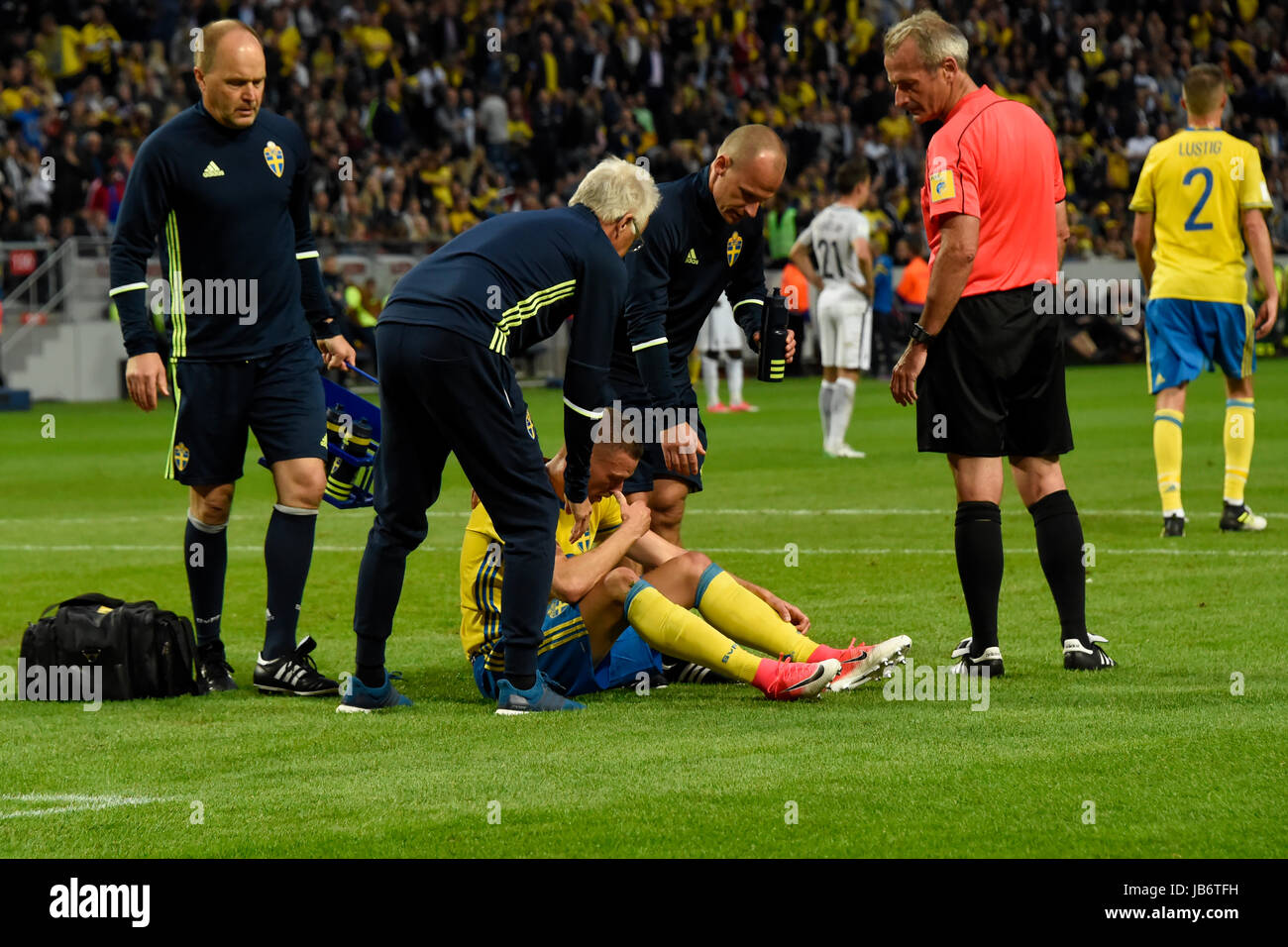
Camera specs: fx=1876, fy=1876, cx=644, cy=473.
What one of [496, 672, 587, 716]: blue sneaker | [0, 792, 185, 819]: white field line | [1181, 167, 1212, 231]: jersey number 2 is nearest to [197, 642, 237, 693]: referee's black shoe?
[496, 672, 587, 716]: blue sneaker

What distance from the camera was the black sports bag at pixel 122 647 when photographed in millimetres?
6805

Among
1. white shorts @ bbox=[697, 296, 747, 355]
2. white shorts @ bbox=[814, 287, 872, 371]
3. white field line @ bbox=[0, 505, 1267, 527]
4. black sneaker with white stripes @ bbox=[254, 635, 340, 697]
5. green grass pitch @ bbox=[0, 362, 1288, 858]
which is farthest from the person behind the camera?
white shorts @ bbox=[697, 296, 747, 355]

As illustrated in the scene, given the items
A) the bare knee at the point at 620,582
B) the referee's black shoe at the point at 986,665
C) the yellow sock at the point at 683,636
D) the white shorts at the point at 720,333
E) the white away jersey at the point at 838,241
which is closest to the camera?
the yellow sock at the point at 683,636

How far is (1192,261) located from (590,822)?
25.6 feet

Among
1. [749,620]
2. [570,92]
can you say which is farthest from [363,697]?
[570,92]

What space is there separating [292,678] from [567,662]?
108 centimetres

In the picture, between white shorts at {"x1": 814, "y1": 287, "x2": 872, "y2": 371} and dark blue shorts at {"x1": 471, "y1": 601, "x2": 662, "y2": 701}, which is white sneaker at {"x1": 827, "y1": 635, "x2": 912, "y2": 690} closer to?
dark blue shorts at {"x1": 471, "y1": 601, "x2": 662, "y2": 701}

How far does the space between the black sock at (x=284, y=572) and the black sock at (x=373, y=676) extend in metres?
0.68

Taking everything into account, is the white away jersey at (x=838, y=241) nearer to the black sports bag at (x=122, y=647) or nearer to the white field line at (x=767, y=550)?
the white field line at (x=767, y=550)

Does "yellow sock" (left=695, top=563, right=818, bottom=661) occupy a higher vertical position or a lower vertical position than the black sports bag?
higher

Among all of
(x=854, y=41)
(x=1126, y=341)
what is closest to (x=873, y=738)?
(x=1126, y=341)

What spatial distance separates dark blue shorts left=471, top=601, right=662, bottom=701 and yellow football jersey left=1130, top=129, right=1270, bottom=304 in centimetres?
588

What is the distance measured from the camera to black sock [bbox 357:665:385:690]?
6.41 meters

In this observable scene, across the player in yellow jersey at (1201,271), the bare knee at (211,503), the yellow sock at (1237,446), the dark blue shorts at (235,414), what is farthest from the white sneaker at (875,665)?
the yellow sock at (1237,446)
